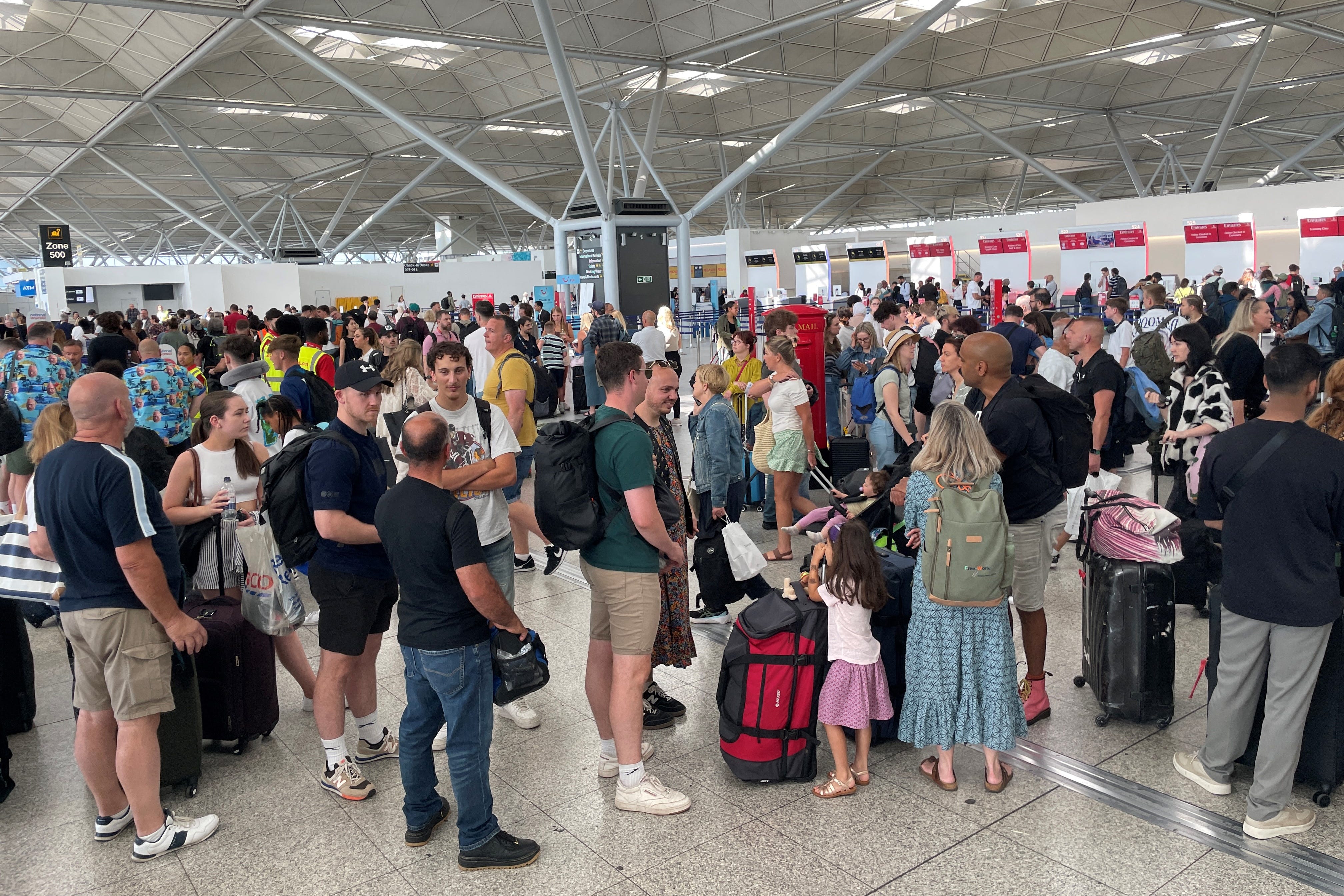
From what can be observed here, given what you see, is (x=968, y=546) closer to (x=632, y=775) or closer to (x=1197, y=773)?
(x=1197, y=773)

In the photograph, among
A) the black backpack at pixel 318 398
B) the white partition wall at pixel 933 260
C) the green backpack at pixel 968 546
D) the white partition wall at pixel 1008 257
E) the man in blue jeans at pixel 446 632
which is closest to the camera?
the man in blue jeans at pixel 446 632

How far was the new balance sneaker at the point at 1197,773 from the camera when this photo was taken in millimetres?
3453

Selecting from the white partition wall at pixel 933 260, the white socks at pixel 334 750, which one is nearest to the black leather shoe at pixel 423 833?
the white socks at pixel 334 750

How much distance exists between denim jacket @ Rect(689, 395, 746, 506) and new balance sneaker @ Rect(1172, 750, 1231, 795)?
112 inches

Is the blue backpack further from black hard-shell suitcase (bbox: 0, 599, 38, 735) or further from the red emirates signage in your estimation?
the red emirates signage

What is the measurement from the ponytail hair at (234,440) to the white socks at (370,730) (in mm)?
1190

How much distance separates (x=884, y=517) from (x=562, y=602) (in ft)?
7.58

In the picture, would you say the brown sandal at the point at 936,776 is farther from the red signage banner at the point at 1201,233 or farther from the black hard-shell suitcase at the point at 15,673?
the red signage banner at the point at 1201,233

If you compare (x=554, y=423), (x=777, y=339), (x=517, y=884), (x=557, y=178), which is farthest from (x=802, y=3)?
(x=557, y=178)

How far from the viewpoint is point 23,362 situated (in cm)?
684

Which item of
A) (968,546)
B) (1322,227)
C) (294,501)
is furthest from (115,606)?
(1322,227)

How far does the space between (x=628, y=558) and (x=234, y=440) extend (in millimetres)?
2188

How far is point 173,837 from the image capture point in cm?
336

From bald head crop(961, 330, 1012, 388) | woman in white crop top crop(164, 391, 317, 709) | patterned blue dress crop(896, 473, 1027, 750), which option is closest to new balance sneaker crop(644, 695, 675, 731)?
patterned blue dress crop(896, 473, 1027, 750)
